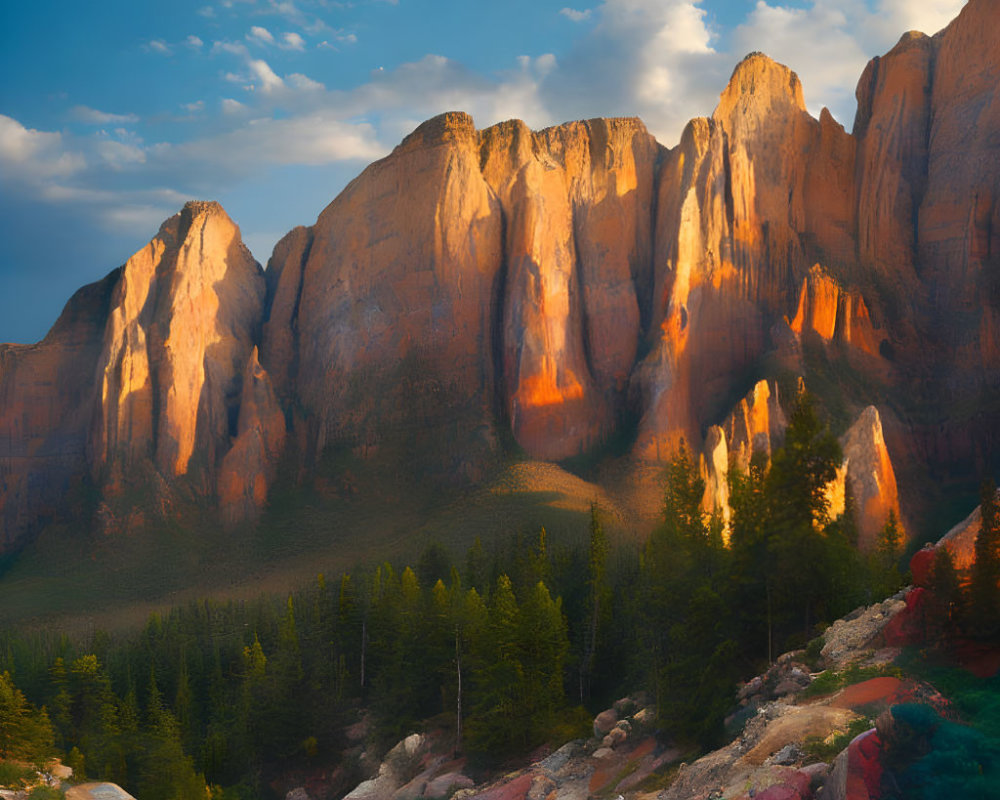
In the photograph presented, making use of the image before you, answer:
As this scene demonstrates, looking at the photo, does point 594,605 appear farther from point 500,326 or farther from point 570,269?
point 570,269

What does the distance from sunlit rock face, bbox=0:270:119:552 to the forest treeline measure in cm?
2606

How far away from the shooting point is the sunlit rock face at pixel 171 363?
81.9 m

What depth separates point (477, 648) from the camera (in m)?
36.4

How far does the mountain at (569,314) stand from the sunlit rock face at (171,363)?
0.25 m

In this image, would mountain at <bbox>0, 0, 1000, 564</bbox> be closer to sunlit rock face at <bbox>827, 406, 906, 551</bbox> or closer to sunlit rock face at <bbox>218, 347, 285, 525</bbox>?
sunlit rock face at <bbox>218, 347, 285, 525</bbox>

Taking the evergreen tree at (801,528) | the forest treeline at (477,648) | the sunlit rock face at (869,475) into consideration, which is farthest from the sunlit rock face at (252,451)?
the evergreen tree at (801,528)

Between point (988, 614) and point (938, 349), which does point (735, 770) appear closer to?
point (988, 614)

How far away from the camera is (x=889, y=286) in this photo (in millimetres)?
75875

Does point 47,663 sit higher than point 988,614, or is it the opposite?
point 988,614

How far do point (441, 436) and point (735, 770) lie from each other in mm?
65794

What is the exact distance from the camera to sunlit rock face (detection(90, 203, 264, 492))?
269ft

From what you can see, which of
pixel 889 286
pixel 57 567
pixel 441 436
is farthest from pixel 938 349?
pixel 57 567

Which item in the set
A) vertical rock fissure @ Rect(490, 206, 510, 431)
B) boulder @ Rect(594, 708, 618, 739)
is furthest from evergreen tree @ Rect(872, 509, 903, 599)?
vertical rock fissure @ Rect(490, 206, 510, 431)

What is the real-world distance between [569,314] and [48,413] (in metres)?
54.1
